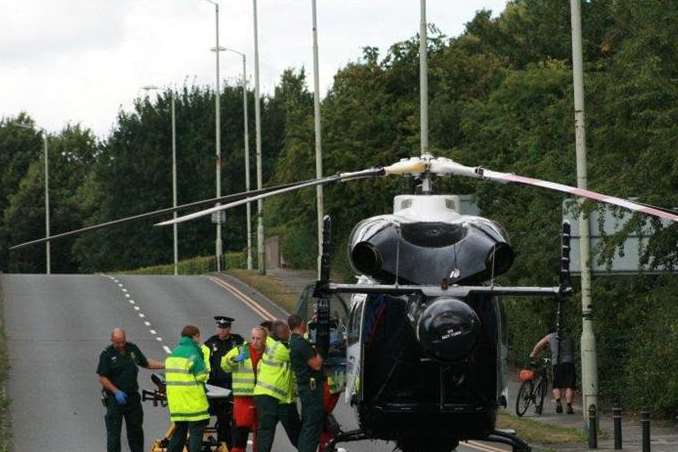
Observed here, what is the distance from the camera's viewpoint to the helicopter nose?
624 inches

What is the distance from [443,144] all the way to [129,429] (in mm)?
31735

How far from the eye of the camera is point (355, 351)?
1772cm

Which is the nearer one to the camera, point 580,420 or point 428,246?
point 428,246

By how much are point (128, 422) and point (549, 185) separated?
8471 mm

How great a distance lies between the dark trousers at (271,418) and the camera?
20.6 m

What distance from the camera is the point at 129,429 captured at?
2209cm

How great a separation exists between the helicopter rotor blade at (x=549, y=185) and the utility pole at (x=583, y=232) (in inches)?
385

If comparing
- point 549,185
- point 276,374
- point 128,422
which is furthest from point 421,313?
point 128,422

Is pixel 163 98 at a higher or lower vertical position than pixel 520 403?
higher

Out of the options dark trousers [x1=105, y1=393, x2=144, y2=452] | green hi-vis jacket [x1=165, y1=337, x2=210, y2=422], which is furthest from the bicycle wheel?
green hi-vis jacket [x1=165, y1=337, x2=210, y2=422]

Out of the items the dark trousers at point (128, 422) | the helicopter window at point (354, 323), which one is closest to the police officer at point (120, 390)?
the dark trousers at point (128, 422)

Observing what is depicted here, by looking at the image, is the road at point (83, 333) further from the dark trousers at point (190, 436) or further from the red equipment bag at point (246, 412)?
the dark trousers at point (190, 436)

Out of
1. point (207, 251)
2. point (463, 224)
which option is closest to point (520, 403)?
point (463, 224)

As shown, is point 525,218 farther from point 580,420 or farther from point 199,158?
point 199,158
